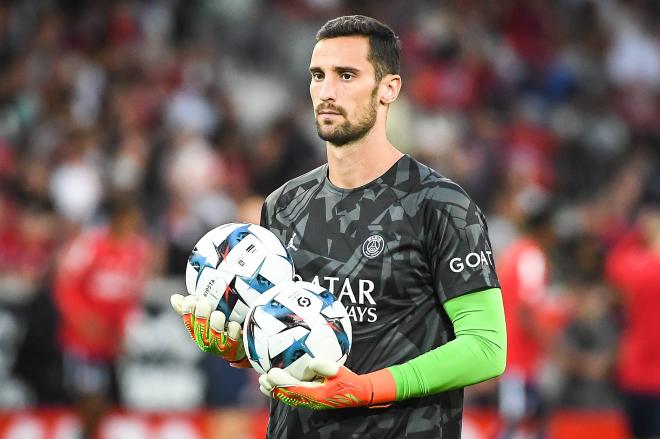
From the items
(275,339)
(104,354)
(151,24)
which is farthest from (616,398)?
(275,339)

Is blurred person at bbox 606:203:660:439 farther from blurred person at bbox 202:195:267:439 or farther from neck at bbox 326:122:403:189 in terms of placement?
neck at bbox 326:122:403:189

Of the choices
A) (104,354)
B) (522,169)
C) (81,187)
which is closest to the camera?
(104,354)

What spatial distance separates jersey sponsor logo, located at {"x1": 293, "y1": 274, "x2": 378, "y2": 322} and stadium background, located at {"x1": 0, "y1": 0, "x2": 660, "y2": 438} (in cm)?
518

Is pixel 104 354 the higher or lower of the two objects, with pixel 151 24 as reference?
lower

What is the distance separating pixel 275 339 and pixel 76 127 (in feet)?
30.7

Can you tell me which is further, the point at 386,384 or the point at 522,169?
the point at 522,169

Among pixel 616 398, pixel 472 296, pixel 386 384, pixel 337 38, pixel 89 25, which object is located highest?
pixel 89 25

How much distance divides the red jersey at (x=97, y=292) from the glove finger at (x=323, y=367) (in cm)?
679

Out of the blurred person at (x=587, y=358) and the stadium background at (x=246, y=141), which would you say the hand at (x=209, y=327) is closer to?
the stadium background at (x=246, y=141)

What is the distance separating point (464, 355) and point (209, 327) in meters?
0.82

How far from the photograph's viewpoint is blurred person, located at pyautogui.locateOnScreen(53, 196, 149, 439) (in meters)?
10.2

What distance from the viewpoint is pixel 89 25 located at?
14.0 meters

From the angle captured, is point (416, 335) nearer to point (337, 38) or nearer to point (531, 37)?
point (337, 38)

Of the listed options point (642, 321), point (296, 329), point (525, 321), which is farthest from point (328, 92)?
point (642, 321)
